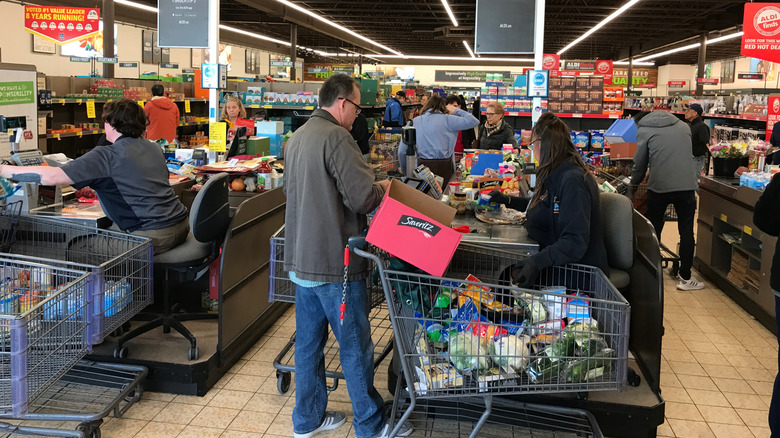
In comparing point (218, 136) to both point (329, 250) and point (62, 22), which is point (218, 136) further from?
point (62, 22)

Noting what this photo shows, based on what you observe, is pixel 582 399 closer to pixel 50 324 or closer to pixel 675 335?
pixel 675 335

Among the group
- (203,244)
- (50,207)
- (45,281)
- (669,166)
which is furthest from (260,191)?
(669,166)

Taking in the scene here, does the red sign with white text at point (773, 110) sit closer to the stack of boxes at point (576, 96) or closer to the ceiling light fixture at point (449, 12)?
the stack of boxes at point (576, 96)

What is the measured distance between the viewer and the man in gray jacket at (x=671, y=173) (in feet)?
21.6

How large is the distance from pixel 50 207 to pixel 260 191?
144 cm

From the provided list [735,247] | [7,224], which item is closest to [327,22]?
[735,247]

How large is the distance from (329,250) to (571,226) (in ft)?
3.95

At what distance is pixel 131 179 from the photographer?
401 centimetres

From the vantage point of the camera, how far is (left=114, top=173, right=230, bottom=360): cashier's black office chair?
12.8 ft

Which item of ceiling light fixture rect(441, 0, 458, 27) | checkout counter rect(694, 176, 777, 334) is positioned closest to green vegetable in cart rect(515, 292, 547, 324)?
checkout counter rect(694, 176, 777, 334)

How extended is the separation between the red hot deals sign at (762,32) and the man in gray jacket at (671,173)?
3106 millimetres

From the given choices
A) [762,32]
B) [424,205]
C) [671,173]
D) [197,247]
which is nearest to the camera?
[424,205]

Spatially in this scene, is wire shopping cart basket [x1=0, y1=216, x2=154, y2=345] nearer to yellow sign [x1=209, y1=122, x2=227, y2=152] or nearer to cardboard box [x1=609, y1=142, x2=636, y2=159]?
yellow sign [x1=209, y1=122, x2=227, y2=152]

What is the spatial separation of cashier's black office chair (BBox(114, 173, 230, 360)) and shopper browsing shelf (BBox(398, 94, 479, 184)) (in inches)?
145
